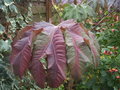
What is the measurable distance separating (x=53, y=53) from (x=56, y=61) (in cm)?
5

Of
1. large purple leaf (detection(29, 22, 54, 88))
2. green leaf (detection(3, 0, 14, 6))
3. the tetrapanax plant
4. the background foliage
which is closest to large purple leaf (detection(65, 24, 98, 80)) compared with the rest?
the tetrapanax plant

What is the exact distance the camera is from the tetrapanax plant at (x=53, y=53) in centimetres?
111

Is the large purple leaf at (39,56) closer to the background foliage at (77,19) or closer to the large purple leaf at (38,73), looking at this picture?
the large purple leaf at (38,73)

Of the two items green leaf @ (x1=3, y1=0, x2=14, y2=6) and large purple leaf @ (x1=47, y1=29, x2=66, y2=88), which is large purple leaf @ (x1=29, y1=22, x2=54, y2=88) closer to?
large purple leaf @ (x1=47, y1=29, x2=66, y2=88)

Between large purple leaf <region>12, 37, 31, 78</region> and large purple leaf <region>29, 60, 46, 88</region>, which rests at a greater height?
large purple leaf <region>12, 37, 31, 78</region>

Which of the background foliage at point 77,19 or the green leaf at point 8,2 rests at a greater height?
the green leaf at point 8,2

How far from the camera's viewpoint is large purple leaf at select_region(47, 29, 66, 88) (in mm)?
1096

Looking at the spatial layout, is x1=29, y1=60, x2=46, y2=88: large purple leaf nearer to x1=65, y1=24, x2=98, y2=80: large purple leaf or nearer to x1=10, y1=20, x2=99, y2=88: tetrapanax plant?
x1=10, y1=20, x2=99, y2=88: tetrapanax plant

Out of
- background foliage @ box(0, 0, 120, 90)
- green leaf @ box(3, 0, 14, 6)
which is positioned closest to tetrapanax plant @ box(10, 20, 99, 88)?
background foliage @ box(0, 0, 120, 90)

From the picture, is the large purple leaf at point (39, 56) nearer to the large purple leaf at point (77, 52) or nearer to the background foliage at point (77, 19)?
the large purple leaf at point (77, 52)

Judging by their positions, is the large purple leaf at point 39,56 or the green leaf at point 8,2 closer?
the large purple leaf at point 39,56

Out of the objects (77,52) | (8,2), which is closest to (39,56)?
A: (77,52)

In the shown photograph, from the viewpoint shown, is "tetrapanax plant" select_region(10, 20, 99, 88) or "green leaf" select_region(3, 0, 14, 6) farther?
"green leaf" select_region(3, 0, 14, 6)

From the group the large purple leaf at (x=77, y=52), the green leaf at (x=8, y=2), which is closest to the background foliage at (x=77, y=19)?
the green leaf at (x=8, y=2)
